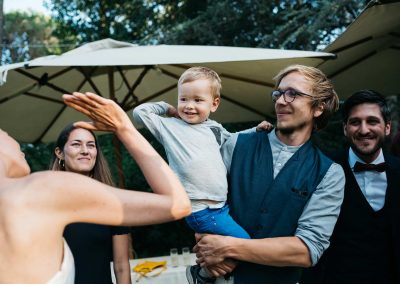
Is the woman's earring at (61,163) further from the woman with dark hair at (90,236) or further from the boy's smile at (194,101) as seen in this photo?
the boy's smile at (194,101)

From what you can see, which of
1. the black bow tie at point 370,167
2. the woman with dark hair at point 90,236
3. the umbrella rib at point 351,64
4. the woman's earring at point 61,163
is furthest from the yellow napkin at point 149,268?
the umbrella rib at point 351,64

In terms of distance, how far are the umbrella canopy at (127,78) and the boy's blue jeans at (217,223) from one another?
1.52 metres

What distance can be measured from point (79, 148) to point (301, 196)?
1540 mm

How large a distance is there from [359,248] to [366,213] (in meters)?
0.18

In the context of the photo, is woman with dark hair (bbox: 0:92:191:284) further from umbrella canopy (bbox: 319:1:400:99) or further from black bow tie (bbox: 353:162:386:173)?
umbrella canopy (bbox: 319:1:400:99)

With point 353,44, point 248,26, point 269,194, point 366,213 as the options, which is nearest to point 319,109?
point 269,194

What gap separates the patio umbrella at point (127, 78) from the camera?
3445 mm

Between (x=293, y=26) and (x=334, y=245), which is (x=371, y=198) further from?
(x=293, y=26)

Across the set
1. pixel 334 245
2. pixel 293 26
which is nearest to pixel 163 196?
pixel 334 245

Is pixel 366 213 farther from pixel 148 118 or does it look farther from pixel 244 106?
pixel 244 106

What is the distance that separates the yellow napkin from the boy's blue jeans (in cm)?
192

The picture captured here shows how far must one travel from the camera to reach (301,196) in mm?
1935

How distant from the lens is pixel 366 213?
2291mm

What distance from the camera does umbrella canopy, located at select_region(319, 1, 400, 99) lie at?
333cm
